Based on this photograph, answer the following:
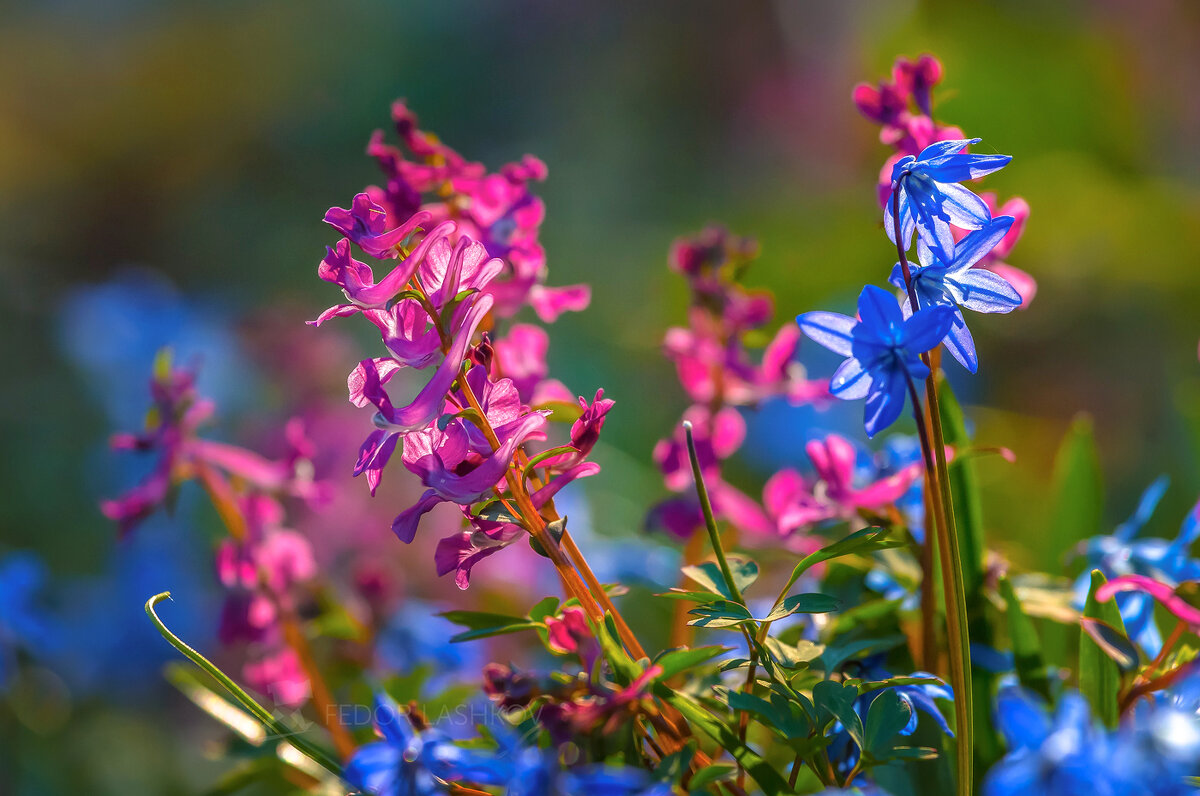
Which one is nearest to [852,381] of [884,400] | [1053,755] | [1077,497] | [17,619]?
[884,400]

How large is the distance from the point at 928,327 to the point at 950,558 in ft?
0.27

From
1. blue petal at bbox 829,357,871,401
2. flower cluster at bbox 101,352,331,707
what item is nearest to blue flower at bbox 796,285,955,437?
blue petal at bbox 829,357,871,401

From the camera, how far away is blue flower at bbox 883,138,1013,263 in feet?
0.95

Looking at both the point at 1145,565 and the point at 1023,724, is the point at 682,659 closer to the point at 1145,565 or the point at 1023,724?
the point at 1023,724

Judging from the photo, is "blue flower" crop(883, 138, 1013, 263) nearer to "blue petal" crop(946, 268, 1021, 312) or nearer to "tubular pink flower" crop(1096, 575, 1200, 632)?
"blue petal" crop(946, 268, 1021, 312)

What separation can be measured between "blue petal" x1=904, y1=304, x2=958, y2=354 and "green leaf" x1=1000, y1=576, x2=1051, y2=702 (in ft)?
0.45

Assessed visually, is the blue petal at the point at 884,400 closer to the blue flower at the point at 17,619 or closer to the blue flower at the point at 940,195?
the blue flower at the point at 940,195

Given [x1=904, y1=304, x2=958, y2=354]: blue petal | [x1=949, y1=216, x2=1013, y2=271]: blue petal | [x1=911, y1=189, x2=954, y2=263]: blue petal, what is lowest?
[x1=904, y1=304, x2=958, y2=354]: blue petal

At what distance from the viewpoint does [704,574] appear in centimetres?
33

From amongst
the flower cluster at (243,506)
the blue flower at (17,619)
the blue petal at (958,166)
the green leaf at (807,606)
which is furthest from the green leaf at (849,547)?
the blue flower at (17,619)

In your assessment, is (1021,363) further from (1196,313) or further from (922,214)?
(922,214)

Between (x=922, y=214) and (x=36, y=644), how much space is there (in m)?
0.60

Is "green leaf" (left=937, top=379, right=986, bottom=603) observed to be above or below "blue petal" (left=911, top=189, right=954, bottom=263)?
below

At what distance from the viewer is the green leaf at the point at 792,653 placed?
31 centimetres
